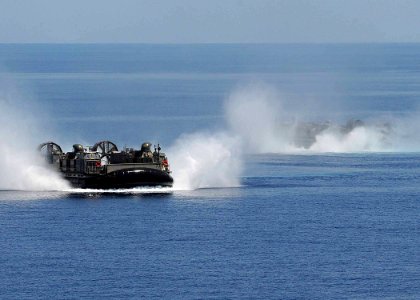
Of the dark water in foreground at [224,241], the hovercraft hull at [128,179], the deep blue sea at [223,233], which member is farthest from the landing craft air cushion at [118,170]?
the dark water in foreground at [224,241]

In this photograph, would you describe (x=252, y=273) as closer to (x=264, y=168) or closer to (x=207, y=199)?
(x=207, y=199)

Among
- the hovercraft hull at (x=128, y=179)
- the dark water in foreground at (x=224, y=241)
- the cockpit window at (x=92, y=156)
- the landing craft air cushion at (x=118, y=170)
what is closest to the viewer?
the dark water in foreground at (x=224, y=241)

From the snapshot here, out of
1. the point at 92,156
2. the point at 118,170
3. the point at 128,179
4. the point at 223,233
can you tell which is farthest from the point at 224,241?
the point at 92,156

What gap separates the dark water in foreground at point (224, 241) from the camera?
9094 centimetres

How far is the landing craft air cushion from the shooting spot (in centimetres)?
13562

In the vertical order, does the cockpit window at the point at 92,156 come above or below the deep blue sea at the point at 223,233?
above

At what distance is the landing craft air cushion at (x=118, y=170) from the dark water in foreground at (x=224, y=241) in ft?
6.43

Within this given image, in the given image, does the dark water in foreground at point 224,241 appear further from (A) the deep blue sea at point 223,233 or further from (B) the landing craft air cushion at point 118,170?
(B) the landing craft air cushion at point 118,170

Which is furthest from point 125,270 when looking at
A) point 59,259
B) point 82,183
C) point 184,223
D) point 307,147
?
point 307,147

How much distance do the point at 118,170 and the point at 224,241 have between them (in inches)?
1173

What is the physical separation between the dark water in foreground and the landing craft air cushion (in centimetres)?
196

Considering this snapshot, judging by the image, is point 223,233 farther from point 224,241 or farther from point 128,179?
point 128,179

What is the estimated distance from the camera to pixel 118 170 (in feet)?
445

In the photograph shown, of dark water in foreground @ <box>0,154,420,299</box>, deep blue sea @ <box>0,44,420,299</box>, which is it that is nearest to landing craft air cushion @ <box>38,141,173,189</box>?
deep blue sea @ <box>0,44,420,299</box>
